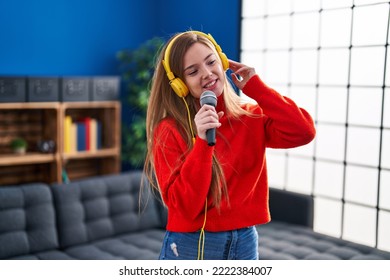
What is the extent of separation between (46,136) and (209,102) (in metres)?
2.87

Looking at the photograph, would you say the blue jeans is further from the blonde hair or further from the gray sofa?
the gray sofa

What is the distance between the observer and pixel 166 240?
4.30ft

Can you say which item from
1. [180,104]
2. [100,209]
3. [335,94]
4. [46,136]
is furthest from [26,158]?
[180,104]

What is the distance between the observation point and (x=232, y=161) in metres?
1.26

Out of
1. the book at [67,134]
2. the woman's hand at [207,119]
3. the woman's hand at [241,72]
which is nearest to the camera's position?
the woman's hand at [207,119]

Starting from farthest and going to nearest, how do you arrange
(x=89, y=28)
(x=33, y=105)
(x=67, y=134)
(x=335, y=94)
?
(x=89, y=28), (x=67, y=134), (x=33, y=105), (x=335, y=94)

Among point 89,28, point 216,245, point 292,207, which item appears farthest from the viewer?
point 89,28

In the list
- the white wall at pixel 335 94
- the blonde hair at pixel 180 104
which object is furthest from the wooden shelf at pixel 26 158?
the blonde hair at pixel 180 104

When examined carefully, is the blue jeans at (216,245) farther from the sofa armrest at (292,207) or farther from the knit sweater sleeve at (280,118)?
the sofa armrest at (292,207)

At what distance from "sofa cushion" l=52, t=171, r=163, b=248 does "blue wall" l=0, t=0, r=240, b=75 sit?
123 cm

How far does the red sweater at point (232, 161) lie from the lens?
3.87 feet

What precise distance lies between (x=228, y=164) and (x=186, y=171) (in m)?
0.13

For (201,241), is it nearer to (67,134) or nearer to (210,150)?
(210,150)
